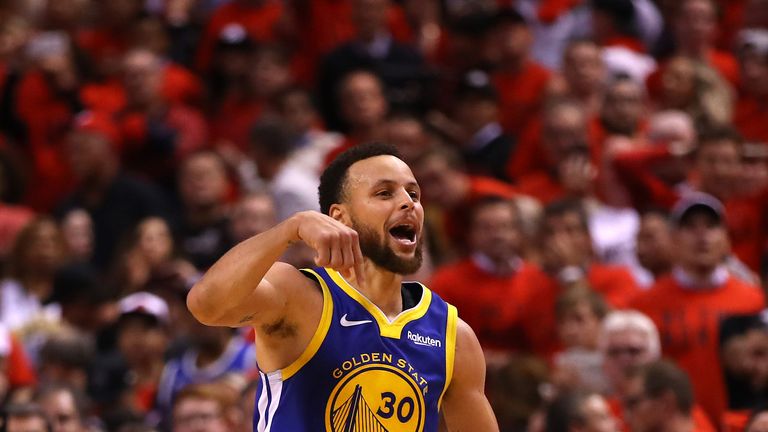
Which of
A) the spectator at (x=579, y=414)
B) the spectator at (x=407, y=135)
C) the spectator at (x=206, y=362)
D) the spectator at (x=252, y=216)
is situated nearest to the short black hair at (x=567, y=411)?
the spectator at (x=579, y=414)

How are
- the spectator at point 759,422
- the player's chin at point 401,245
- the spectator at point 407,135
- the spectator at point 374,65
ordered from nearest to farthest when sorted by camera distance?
the player's chin at point 401,245 < the spectator at point 759,422 < the spectator at point 407,135 < the spectator at point 374,65

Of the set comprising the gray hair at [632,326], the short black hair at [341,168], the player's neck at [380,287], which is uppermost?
the gray hair at [632,326]

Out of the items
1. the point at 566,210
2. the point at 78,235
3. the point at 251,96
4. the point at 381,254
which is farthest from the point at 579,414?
the point at 251,96

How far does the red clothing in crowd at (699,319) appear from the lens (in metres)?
8.41

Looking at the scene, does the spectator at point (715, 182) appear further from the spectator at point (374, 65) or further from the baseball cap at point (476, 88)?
the spectator at point (374, 65)

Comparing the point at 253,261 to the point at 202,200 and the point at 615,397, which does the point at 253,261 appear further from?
the point at 202,200

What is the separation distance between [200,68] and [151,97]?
43.1 inches

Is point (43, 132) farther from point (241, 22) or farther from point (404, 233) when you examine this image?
point (404, 233)

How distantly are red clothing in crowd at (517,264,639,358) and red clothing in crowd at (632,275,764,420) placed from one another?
37 centimetres

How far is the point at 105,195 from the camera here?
429 inches

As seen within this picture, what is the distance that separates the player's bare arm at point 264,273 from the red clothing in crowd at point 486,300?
4.62m

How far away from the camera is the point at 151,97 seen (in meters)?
11.5

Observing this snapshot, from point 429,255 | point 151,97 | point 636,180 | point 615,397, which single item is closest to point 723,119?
point 636,180

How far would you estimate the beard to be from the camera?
490 cm
